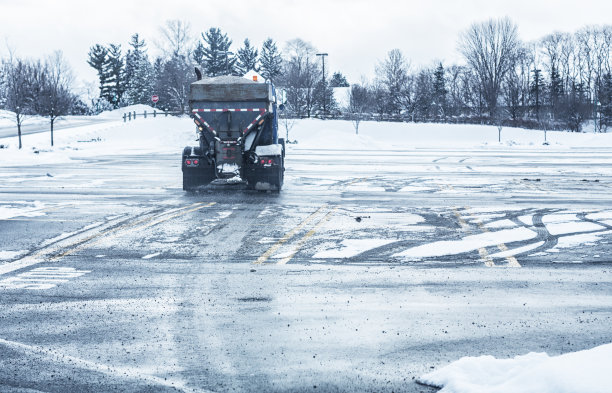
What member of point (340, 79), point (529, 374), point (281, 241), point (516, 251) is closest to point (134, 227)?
point (281, 241)

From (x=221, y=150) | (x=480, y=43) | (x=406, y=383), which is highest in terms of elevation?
(x=480, y=43)

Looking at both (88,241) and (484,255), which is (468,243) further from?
(88,241)

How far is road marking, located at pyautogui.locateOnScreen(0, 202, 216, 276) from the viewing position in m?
9.52

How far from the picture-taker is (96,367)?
5473 mm

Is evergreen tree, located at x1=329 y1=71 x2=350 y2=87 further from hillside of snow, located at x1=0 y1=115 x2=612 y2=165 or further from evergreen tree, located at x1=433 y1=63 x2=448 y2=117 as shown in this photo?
hillside of snow, located at x1=0 y1=115 x2=612 y2=165

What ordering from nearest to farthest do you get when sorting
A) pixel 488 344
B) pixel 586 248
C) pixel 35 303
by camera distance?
pixel 488 344 → pixel 35 303 → pixel 586 248

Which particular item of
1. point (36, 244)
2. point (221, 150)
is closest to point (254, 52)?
point (221, 150)

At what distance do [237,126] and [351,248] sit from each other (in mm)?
8848

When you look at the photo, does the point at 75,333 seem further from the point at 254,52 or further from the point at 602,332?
the point at 254,52

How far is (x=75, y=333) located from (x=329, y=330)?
7.96 feet

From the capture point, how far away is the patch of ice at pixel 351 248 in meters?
10.1

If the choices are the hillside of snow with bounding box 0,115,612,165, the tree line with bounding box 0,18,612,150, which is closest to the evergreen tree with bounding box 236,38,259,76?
the tree line with bounding box 0,18,612,150

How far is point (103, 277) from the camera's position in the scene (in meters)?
8.70

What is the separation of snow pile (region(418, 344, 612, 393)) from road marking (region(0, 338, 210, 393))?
1883 mm
